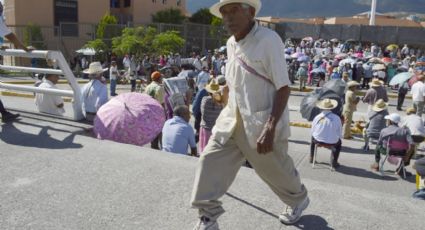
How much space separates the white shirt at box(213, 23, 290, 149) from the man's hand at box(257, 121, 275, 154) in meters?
0.06

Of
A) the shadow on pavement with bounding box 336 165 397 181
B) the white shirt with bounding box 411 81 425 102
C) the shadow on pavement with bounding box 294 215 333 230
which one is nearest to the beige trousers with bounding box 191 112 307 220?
the shadow on pavement with bounding box 294 215 333 230

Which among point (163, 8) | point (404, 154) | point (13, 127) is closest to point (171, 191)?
point (13, 127)

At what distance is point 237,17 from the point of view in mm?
2746

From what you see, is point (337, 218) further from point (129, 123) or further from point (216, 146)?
point (129, 123)

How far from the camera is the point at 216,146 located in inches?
114

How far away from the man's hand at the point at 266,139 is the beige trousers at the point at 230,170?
11 cm

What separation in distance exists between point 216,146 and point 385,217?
150 cm

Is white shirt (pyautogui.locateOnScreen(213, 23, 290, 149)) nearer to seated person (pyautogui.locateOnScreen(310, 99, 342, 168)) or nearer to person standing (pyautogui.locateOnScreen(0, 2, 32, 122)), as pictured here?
person standing (pyautogui.locateOnScreen(0, 2, 32, 122))

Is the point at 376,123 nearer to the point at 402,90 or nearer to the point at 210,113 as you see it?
the point at 210,113

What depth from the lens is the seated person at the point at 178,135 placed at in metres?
5.78

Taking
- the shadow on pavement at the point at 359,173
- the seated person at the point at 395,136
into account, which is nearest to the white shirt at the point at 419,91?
the seated person at the point at 395,136

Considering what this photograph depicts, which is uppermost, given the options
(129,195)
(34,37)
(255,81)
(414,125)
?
(255,81)

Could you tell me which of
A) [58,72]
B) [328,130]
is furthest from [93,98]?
[328,130]

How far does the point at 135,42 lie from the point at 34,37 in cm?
1133
